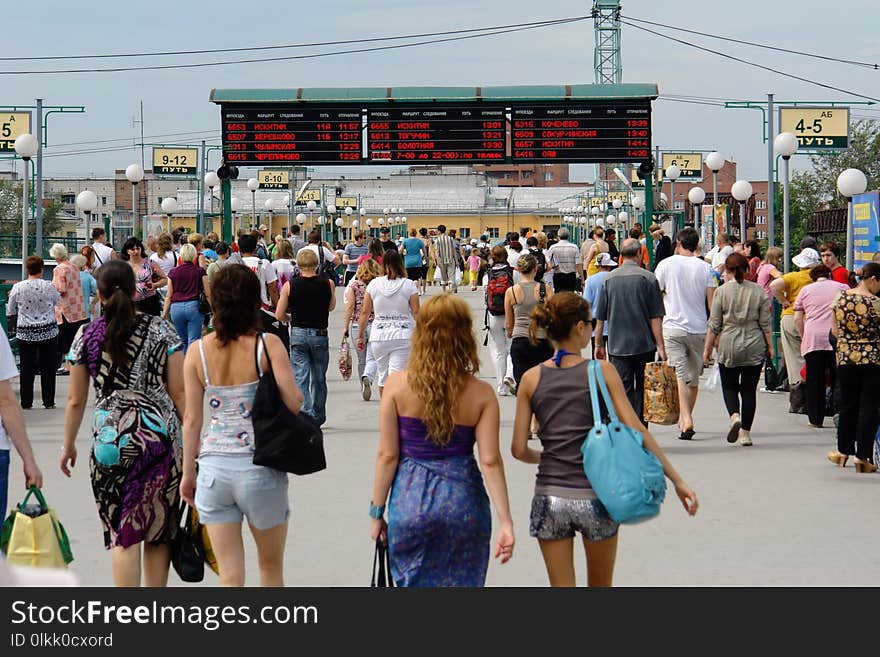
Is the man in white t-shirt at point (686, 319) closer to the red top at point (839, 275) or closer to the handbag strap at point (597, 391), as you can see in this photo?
the red top at point (839, 275)

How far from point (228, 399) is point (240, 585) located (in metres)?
0.76

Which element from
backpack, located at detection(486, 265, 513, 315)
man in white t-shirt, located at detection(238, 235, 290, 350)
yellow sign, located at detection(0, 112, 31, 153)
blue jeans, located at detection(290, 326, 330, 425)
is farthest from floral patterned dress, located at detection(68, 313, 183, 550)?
yellow sign, located at detection(0, 112, 31, 153)

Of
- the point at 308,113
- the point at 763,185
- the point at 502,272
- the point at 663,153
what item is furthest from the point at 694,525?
the point at 763,185

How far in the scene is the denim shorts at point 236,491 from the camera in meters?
5.70

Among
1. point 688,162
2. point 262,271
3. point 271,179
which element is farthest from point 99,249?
point 271,179

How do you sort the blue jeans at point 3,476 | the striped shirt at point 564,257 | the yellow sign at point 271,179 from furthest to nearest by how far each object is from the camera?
the yellow sign at point 271,179 → the striped shirt at point 564,257 → the blue jeans at point 3,476

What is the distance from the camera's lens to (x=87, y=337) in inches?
247

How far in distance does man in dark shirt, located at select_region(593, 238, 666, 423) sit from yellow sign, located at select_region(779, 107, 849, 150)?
1769cm

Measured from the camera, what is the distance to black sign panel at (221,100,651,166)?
24.4 meters

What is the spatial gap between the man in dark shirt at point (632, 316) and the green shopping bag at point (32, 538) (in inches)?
248

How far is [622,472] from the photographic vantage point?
5387 millimetres

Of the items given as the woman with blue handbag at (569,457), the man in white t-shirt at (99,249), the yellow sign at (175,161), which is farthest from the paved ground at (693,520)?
the yellow sign at (175,161)
